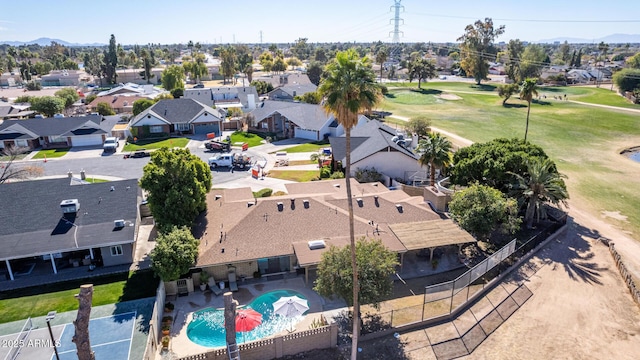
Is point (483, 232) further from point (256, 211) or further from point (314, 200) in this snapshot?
point (256, 211)

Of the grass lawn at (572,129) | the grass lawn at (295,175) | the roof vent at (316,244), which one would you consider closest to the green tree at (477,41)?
the grass lawn at (572,129)

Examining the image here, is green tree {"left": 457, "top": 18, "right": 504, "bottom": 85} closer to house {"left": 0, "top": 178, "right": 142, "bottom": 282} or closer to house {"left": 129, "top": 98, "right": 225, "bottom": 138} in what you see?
house {"left": 129, "top": 98, "right": 225, "bottom": 138}

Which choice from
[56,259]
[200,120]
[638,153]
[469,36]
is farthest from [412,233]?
[469,36]

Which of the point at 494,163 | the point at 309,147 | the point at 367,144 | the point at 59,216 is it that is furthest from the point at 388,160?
the point at 59,216

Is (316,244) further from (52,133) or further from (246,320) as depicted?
(52,133)

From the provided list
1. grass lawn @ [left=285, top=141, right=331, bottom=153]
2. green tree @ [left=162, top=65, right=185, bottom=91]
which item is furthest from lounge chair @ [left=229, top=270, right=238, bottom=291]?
green tree @ [left=162, top=65, right=185, bottom=91]
